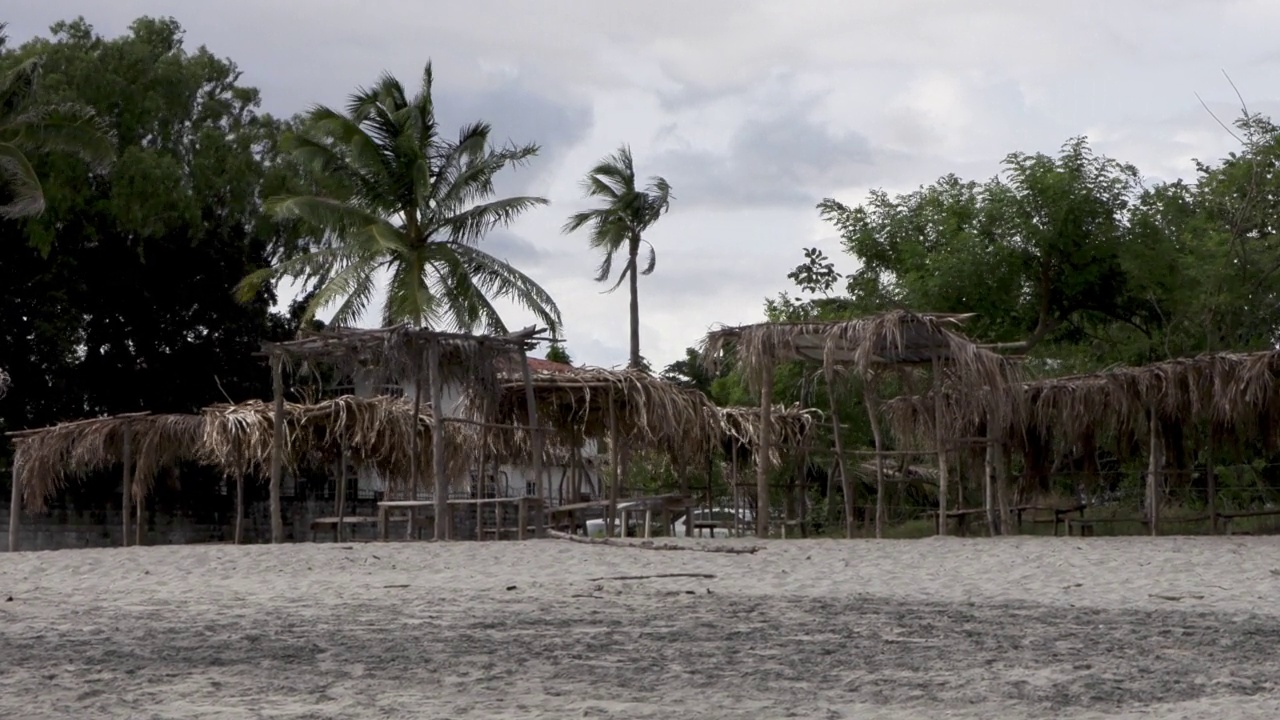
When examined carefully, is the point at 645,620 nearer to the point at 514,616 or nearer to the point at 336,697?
the point at 514,616

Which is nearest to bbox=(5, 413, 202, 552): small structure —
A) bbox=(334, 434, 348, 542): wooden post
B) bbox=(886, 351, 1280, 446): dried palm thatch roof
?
bbox=(334, 434, 348, 542): wooden post

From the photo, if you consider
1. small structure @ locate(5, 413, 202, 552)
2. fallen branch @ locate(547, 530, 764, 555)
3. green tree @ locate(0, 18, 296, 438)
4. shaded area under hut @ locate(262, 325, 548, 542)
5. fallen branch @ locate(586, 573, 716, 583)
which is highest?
green tree @ locate(0, 18, 296, 438)

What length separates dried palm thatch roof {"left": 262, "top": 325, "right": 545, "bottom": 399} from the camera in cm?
1546

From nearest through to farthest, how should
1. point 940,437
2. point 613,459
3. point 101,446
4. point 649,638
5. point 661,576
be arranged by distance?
point 649,638, point 661,576, point 940,437, point 613,459, point 101,446

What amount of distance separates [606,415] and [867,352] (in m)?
4.68

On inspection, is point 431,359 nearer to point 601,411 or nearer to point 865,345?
point 601,411

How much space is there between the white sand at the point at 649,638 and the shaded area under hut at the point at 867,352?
2990 mm

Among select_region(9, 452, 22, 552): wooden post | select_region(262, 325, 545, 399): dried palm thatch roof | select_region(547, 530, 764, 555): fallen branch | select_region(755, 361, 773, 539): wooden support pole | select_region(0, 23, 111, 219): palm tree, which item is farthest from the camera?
select_region(0, 23, 111, 219): palm tree

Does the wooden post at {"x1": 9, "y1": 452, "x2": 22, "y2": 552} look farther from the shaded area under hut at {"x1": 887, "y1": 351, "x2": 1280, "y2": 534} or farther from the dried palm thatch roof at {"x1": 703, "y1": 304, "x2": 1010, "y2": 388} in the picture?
the shaded area under hut at {"x1": 887, "y1": 351, "x2": 1280, "y2": 534}

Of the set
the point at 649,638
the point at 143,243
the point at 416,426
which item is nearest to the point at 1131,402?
the point at 416,426

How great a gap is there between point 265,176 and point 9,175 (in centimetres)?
577

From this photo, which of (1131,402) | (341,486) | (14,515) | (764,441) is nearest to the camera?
(764,441)

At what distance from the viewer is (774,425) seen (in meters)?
20.5

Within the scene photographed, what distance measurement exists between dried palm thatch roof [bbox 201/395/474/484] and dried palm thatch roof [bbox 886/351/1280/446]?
6.14 meters
